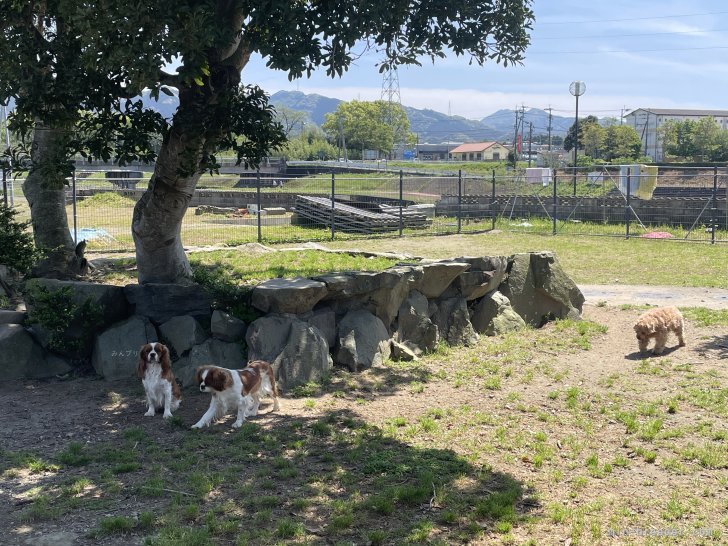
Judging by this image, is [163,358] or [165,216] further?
[165,216]

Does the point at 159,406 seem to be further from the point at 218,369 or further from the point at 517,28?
the point at 517,28

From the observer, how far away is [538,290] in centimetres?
1141

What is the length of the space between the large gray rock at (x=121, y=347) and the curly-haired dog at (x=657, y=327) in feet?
19.3

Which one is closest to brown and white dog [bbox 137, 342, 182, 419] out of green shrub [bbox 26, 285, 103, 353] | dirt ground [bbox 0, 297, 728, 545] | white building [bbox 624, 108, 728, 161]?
dirt ground [bbox 0, 297, 728, 545]

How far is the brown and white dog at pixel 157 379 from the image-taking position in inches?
293

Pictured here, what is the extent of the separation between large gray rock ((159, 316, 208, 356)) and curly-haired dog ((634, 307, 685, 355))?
532 centimetres

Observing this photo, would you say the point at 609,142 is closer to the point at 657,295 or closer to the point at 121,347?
the point at 657,295

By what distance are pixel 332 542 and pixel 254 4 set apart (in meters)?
5.35

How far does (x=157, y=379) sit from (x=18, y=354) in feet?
7.14

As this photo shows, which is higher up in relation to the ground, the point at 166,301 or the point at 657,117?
the point at 657,117

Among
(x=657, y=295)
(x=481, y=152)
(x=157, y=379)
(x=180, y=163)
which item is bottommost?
(x=657, y=295)

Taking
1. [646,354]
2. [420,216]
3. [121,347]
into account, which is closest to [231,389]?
[121,347]

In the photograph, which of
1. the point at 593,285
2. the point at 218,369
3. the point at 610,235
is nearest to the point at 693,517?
the point at 218,369

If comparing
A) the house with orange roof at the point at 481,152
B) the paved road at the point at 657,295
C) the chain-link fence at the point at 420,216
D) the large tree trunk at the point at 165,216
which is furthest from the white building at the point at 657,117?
the large tree trunk at the point at 165,216
